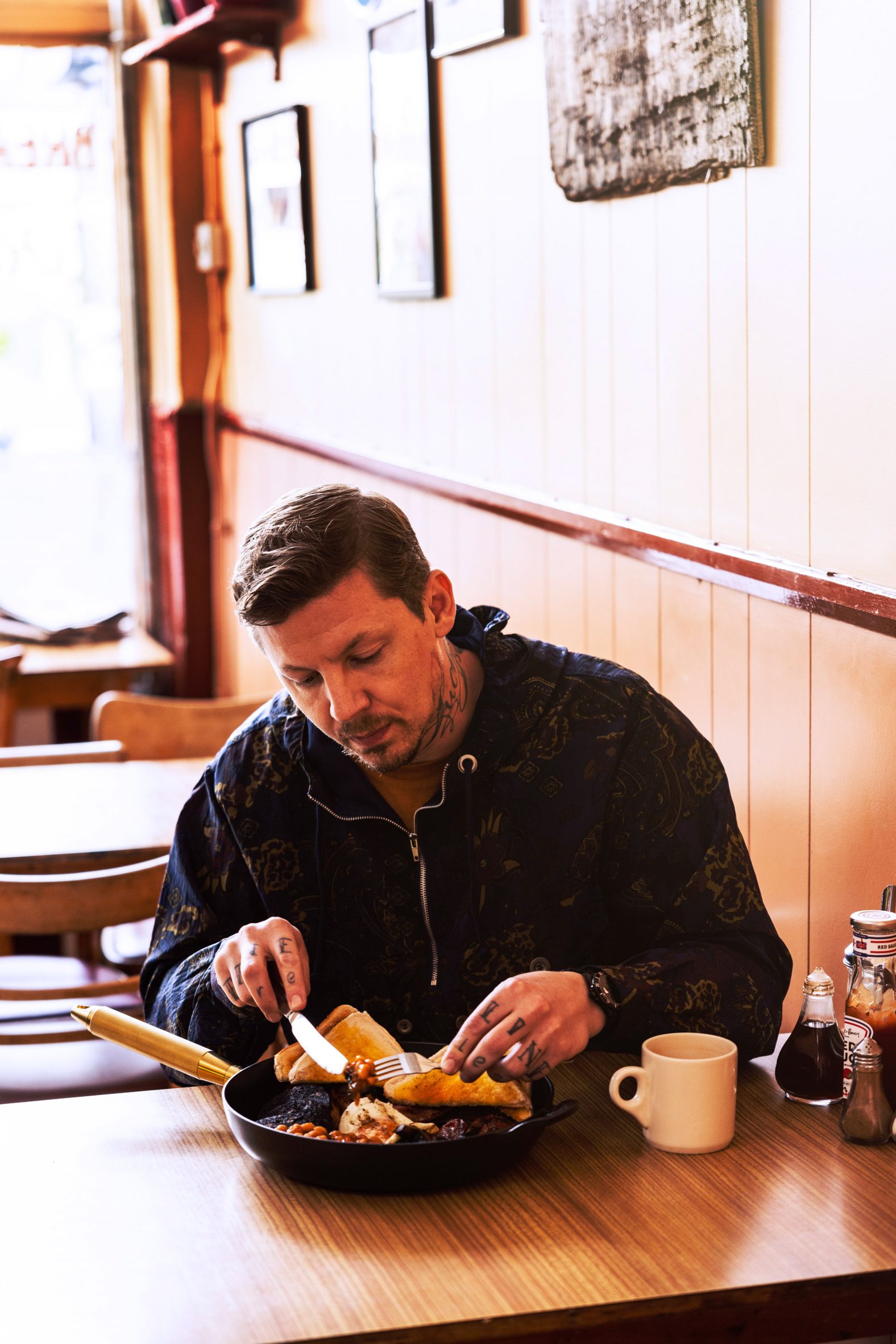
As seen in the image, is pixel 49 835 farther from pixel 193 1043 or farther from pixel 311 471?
pixel 311 471

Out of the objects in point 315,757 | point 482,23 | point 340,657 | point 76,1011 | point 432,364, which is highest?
point 482,23

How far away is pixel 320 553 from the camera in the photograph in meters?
1.61

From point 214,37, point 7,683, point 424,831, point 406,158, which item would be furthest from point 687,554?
point 214,37

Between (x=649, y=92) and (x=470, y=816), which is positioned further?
(x=649, y=92)

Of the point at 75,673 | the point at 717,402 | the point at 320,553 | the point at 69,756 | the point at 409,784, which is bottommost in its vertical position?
the point at 75,673

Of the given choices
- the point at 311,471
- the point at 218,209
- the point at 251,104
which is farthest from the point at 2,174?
the point at 311,471

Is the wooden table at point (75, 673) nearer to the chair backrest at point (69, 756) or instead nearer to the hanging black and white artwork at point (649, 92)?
the chair backrest at point (69, 756)

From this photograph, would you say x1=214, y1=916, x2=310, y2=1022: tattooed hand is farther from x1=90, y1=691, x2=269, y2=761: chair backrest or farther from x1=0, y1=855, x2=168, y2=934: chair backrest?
x1=90, y1=691, x2=269, y2=761: chair backrest

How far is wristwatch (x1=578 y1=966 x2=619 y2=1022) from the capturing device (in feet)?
4.94

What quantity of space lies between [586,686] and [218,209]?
13.1 feet

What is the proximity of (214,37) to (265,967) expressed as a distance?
12.4 ft

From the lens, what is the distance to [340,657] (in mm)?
1629

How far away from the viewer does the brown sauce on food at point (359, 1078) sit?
1448mm

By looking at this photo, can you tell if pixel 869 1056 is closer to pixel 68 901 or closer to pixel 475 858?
pixel 475 858
